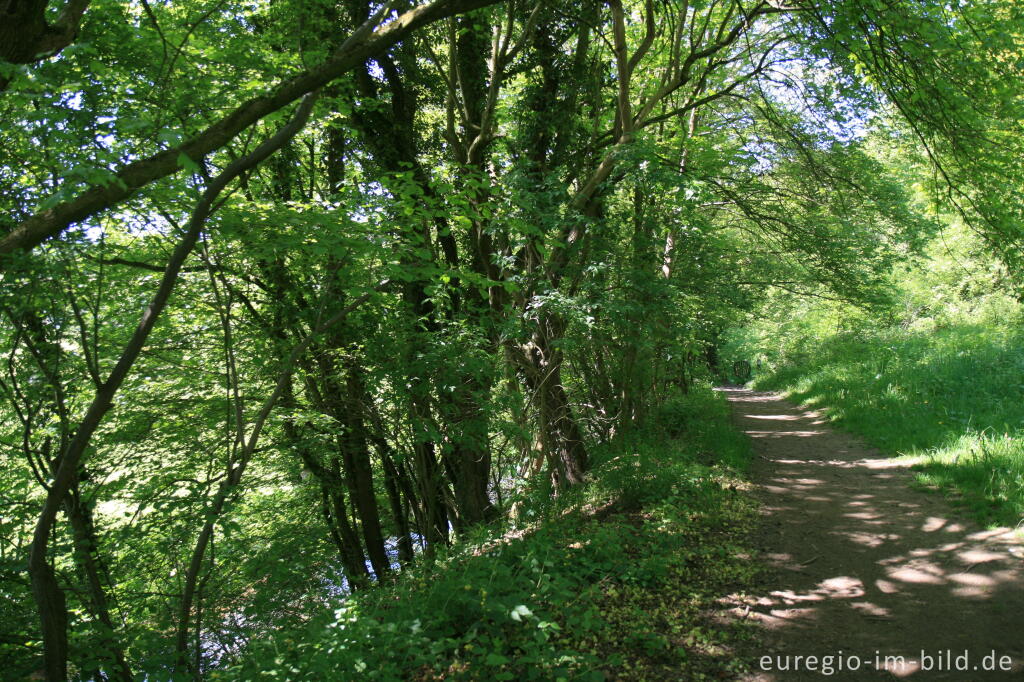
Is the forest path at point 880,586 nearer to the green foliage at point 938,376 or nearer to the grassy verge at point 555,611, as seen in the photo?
the grassy verge at point 555,611

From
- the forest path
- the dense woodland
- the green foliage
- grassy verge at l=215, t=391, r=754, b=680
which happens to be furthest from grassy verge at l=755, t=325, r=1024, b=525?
grassy verge at l=215, t=391, r=754, b=680

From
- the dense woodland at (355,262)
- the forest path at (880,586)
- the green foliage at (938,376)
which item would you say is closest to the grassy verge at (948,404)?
the green foliage at (938,376)

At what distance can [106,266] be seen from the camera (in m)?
4.31

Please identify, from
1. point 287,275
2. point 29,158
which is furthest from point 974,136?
point 29,158

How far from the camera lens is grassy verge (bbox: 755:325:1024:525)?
562cm

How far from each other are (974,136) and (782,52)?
3357mm

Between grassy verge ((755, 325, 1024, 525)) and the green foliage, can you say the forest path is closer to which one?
grassy verge ((755, 325, 1024, 525))

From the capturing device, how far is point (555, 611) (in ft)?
13.1

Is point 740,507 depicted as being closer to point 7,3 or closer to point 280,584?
point 280,584

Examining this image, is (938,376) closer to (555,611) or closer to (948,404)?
(948,404)

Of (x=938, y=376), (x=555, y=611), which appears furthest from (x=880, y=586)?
(x=938, y=376)

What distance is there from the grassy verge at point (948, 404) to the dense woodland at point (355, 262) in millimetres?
→ 1619

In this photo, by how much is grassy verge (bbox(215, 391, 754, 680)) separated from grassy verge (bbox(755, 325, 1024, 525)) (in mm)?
2180

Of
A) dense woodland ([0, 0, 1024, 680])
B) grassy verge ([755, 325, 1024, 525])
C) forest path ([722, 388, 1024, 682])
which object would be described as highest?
dense woodland ([0, 0, 1024, 680])
